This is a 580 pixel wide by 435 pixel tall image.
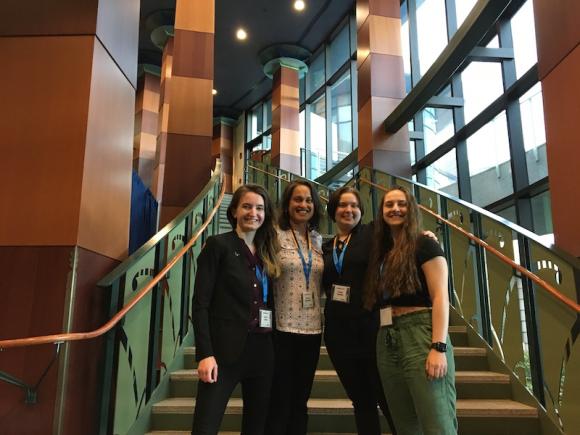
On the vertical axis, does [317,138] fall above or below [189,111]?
above

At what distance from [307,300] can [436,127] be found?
25.3 feet

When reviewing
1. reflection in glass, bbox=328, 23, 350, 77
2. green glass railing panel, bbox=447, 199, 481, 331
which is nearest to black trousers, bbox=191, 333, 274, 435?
green glass railing panel, bbox=447, 199, 481, 331

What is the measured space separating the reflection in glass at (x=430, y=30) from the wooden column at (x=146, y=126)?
7832mm

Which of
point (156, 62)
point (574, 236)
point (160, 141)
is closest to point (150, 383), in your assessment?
point (574, 236)

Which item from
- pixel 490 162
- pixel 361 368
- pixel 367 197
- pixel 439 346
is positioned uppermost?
pixel 490 162

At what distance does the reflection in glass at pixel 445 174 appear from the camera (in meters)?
8.58

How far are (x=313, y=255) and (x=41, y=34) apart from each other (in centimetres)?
230

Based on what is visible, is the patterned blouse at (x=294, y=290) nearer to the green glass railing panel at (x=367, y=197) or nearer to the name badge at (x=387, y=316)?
the name badge at (x=387, y=316)

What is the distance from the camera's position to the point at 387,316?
6.72 feet

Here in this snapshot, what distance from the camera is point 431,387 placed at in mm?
1879

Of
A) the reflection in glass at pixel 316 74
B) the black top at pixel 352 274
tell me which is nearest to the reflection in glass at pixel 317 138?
the reflection in glass at pixel 316 74

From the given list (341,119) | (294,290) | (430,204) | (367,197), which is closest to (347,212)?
(294,290)

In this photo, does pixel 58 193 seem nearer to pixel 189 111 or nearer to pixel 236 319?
pixel 236 319

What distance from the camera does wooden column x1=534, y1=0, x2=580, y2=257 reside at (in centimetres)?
328
